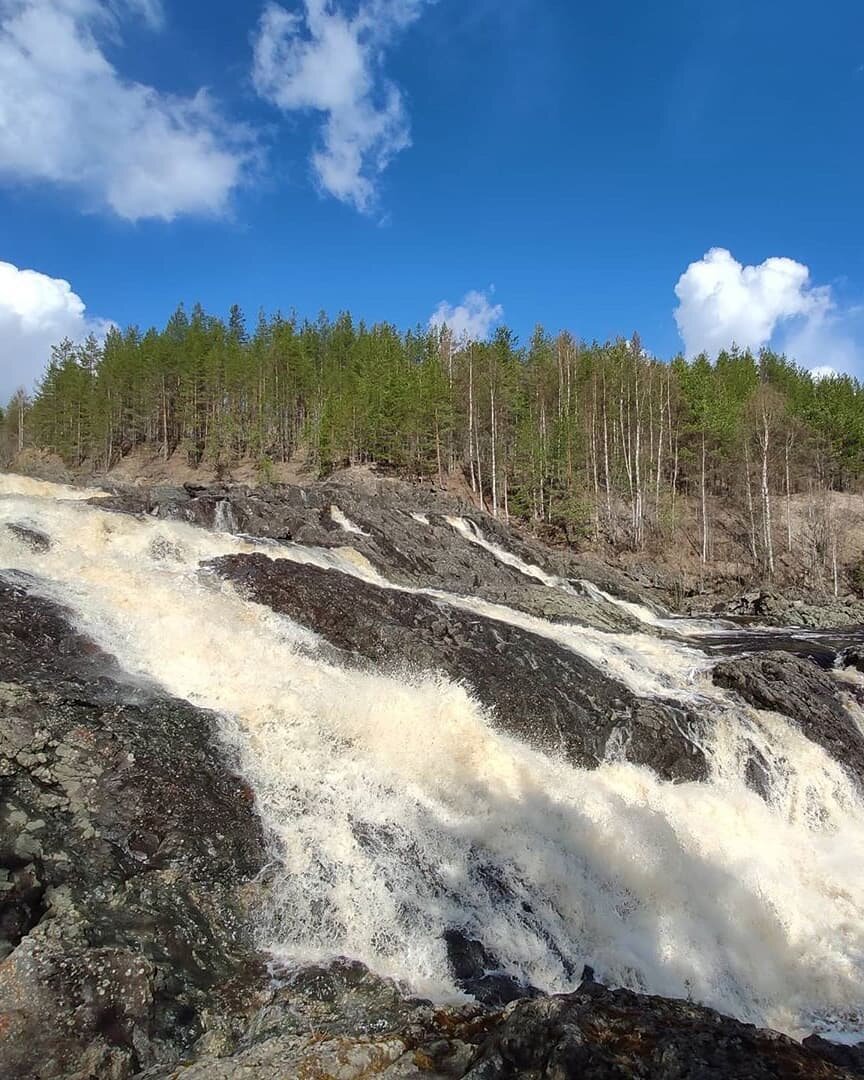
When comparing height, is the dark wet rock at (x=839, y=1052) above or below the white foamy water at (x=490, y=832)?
below

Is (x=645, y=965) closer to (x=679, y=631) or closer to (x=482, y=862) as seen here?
(x=482, y=862)

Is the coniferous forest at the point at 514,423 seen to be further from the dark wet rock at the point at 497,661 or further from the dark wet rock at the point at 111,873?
the dark wet rock at the point at 111,873

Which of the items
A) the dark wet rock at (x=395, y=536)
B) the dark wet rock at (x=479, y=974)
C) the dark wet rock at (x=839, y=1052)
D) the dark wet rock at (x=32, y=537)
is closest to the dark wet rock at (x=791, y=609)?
the dark wet rock at (x=395, y=536)

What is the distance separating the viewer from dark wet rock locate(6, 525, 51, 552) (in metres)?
17.4

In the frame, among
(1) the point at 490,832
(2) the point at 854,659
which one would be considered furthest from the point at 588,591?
(1) the point at 490,832

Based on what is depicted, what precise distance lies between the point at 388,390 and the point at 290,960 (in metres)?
53.9

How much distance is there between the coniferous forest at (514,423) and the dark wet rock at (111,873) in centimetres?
4298

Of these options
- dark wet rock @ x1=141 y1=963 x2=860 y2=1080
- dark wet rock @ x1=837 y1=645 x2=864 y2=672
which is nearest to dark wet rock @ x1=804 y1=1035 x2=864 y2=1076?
dark wet rock @ x1=141 y1=963 x2=860 y2=1080

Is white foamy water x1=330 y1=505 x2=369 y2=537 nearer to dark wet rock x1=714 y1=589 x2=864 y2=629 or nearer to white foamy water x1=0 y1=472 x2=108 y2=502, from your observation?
white foamy water x1=0 y1=472 x2=108 y2=502

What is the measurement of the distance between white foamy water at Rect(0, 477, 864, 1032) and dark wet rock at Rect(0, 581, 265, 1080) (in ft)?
Result: 2.31

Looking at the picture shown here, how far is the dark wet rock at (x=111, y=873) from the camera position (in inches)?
259

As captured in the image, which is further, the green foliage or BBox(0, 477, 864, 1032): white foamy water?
the green foliage

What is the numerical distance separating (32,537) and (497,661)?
12.9 meters

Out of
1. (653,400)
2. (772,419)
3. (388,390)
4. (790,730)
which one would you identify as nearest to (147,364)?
(388,390)
